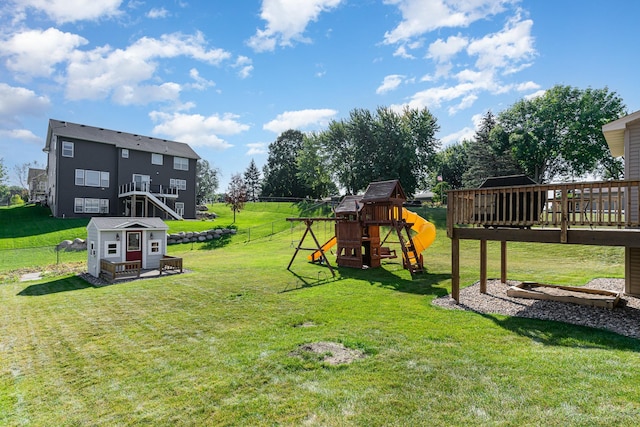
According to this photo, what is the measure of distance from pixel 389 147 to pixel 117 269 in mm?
33996

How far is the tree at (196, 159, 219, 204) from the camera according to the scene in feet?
261

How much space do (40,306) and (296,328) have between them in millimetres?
8852

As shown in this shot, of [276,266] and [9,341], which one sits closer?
[9,341]

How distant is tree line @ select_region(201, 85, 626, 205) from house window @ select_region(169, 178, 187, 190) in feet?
19.9

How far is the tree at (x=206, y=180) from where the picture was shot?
261ft

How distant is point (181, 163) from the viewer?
39.7m

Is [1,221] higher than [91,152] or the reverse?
the reverse

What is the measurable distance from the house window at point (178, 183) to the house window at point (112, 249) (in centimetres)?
2305

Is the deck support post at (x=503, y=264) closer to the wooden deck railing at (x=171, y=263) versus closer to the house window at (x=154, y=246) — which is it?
the wooden deck railing at (x=171, y=263)

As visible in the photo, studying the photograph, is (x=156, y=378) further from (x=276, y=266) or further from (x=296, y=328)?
(x=276, y=266)

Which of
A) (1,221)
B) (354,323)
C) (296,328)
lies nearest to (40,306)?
(296,328)

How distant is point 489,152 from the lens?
143 feet

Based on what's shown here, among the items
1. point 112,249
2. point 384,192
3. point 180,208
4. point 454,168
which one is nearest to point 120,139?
point 180,208

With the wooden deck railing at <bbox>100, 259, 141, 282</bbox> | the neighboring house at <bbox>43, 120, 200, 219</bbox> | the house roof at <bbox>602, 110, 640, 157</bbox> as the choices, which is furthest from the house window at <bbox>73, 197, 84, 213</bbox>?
the house roof at <bbox>602, 110, 640, 157</bbox>
